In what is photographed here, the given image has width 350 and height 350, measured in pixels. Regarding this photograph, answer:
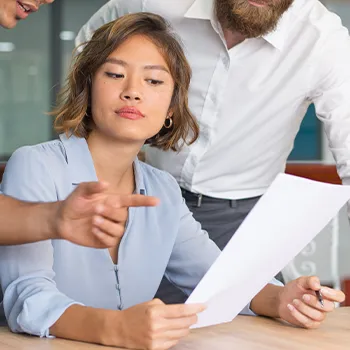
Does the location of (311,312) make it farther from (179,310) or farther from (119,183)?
(119,183)

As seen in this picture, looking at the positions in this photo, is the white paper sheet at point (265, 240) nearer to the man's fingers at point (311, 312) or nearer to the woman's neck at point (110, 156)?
the man's fingers at point (311, 312)

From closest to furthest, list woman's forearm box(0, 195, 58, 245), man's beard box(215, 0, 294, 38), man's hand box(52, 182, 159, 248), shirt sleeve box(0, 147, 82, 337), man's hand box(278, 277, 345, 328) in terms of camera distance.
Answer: man's hand box(52, 182, 159, 248)
woman's forearm box(0, 195, 58, 245)
shirt sleeve box(0, 147, 82, 337)
man's hand box(278, 277, 345, 328)
man's beard box(215, 0, 294, 38)

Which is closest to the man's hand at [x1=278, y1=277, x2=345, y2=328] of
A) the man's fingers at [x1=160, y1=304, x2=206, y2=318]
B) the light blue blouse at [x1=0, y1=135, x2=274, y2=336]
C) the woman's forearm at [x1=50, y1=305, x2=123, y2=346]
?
the light blue blouse at [x1=0, y1=135, x2=274, y2=336]

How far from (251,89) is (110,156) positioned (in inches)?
29.4

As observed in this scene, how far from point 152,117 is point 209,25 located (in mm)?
684

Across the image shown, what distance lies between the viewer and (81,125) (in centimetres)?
192

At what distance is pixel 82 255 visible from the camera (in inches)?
69.6

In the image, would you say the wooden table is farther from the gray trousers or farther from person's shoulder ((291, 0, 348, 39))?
person's shoulder ((291, 0, 348, 39))

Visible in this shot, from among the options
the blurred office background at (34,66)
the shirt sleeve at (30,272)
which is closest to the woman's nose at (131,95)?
the shirt sleeve at (30,272)

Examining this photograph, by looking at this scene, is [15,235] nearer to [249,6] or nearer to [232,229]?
[249,6]

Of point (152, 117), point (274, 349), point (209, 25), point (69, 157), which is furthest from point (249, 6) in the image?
point (274, 349)

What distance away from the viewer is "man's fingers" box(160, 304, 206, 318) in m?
1.41

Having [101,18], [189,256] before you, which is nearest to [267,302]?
[189,256]

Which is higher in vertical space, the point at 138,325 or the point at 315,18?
the point at 315,18
